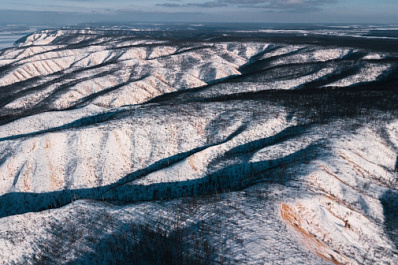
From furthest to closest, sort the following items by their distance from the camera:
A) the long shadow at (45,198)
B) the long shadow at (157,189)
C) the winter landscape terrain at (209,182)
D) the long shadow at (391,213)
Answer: the long shadow at (45,198) → the long shadow at (157,189) → the long shadow at (391,213) → the winter landscape terrain at (209,182)

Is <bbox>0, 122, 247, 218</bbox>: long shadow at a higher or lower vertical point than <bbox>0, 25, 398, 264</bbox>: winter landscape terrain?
lower

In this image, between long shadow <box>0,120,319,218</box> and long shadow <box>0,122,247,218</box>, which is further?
long shadow <box>0,122,247,218</box>

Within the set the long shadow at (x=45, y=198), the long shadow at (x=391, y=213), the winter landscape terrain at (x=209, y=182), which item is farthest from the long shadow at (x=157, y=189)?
the long shadow at (x=391, y=213)

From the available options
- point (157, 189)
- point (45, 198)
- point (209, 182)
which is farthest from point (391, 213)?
point (45, 198)

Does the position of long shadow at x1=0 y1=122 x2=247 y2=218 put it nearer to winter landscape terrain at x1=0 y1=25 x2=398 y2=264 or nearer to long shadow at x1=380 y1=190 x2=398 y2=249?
winter landscape terrain at x1=0 y1=25 x2=398 y2=264

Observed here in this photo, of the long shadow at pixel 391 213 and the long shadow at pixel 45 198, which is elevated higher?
the long shadow at pixel 391 213

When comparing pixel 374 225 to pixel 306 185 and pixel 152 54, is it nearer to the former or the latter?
pixel 306 185

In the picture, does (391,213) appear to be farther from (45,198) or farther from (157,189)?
(45,198)

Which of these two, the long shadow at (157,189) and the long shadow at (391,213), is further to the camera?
the long shadow at (157,189)

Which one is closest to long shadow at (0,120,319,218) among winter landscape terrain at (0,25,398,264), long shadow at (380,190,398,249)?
winter landscape terrain at (0,25,398,264)

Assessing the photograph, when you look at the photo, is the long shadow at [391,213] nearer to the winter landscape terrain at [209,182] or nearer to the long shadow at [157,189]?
the winter landscape terrain at [209,182]

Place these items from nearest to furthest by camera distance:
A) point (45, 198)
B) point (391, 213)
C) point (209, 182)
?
point (391, 213)
point (209, 182)
point (45, 198)

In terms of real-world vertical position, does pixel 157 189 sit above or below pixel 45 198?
above
